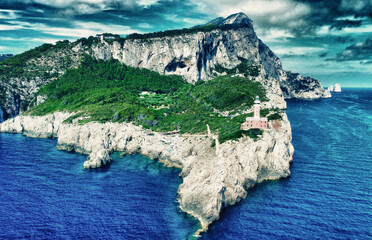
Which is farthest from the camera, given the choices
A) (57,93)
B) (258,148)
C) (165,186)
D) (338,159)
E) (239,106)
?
(57,93)

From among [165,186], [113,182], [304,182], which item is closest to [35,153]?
[113,182]

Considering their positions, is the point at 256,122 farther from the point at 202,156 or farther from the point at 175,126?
the point at 175,126

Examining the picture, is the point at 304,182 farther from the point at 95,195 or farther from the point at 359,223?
the point at 95,195

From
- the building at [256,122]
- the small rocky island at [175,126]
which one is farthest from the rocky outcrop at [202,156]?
the building at [256,122]

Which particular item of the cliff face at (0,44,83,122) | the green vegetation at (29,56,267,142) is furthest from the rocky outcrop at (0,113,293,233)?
the cliff face at (0,44,83,122)

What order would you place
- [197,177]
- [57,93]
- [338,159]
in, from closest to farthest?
[197,177]
[338,159]
[57,93]

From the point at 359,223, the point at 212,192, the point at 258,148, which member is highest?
the point at 258,148

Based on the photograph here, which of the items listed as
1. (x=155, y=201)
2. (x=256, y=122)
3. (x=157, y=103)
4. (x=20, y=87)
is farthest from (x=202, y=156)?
(x=20, y=87)
